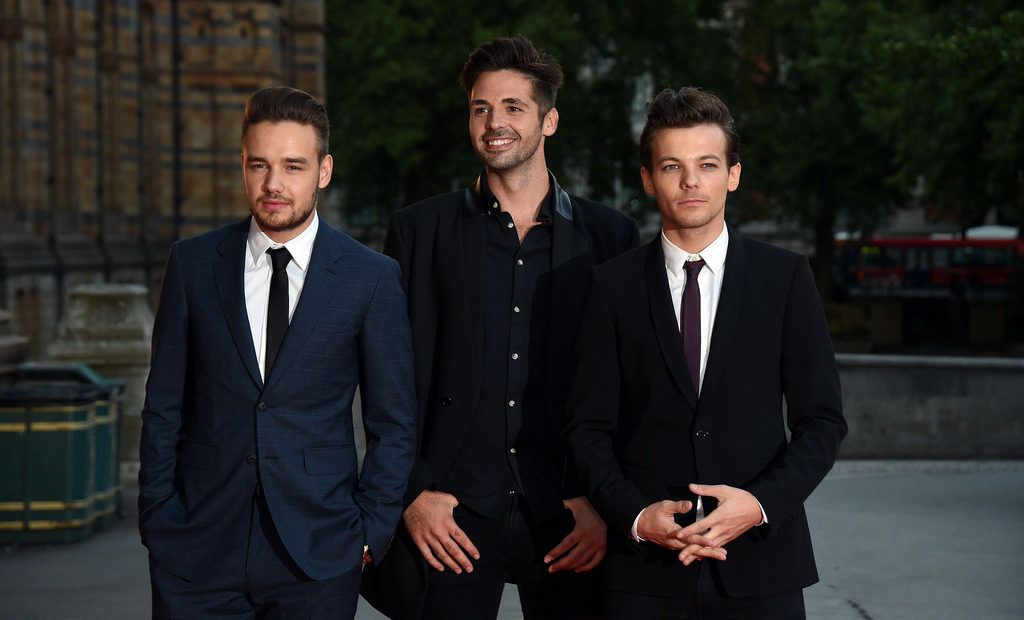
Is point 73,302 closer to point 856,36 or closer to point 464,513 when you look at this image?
point 464,513

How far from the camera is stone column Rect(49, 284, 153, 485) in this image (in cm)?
1348

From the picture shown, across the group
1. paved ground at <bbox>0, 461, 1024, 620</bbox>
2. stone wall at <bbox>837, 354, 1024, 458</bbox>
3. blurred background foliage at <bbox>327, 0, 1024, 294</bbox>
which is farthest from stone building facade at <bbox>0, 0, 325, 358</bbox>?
paved ground at <bbox>0, 461, 1024, 620</bbox>

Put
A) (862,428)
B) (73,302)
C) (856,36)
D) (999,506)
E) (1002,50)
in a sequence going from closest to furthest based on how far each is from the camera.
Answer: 1. (999,506)
2. (73,302)
3. (862,428)
4. (1002,50)
5. (856,36)

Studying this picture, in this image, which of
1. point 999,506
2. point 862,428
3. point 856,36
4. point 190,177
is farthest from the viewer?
point 856,36

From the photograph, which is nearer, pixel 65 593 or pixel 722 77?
pixel 65 593

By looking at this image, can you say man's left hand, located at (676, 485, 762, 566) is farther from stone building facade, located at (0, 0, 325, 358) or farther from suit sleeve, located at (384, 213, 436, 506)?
stone building facade, located at (0, 0, 325, 358)

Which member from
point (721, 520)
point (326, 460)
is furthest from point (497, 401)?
point (721, 520)

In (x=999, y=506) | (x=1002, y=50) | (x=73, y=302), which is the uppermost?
(x=1002, y=50)

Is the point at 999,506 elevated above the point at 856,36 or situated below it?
below

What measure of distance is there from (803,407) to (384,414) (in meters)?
0.98

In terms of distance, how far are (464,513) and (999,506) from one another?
294 inches

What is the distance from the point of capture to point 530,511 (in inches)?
175

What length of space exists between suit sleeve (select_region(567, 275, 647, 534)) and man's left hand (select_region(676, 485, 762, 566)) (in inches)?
6.2

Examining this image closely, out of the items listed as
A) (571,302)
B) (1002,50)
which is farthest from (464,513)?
(1002,50)
